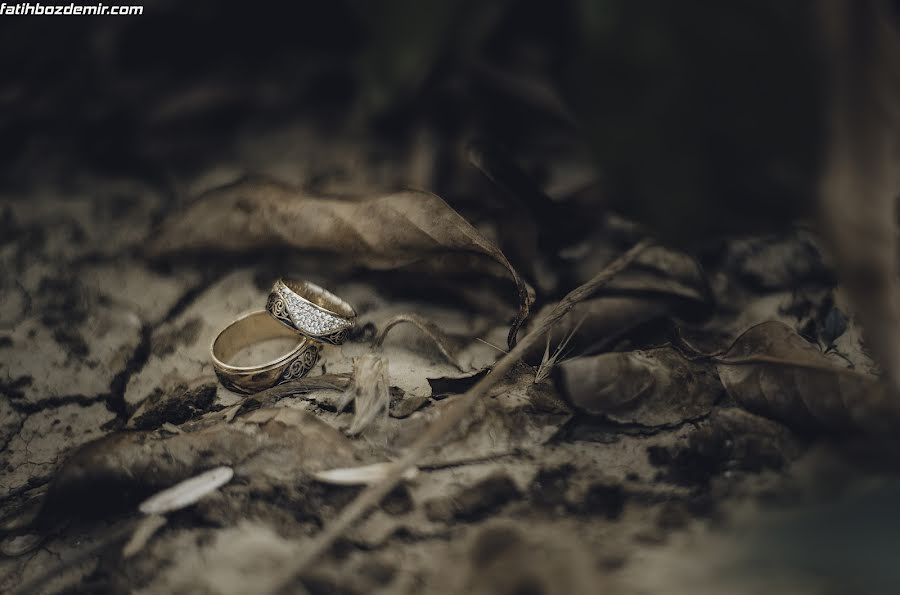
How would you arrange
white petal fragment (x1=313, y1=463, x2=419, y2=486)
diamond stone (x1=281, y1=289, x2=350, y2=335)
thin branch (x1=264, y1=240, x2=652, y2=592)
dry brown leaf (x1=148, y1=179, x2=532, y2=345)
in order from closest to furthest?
thin branch (x1=264, y1=240, x2=652, y2=592)
white petal fragment (x1=313, y1=463, x2=419, y2=486)
dry brown leaf (x1=148, y1=179, x2=532, y2=345)
diamond stone (x1=281, y1=289, x2=350, y2=335)

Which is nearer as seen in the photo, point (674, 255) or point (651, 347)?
point (651, 347)

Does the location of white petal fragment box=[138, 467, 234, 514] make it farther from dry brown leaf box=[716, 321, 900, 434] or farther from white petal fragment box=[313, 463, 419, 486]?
dry brown leaf box=[716, 321, 900, 434]

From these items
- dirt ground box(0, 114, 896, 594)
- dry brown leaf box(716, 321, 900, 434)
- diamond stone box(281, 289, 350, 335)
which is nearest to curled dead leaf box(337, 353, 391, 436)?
dirt ground box(0, 114, 896, 594)

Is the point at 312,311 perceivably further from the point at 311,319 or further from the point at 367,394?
the point at 367,394

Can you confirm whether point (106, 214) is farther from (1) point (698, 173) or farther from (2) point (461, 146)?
(1) point (698, 173)

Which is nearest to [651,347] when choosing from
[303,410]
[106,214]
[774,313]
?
[774,313]

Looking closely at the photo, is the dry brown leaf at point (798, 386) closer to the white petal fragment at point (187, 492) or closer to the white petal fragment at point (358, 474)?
the white petal fragment at point (358, 474)
